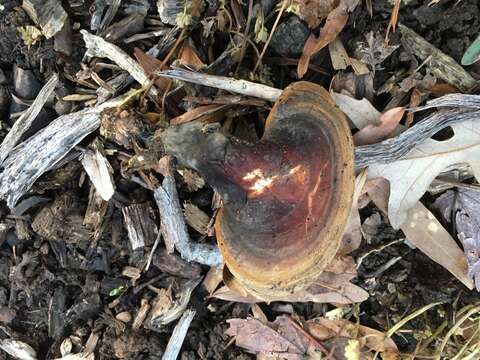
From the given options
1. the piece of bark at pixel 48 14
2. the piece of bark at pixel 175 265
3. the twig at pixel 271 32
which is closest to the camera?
the twig at pixel 271 32

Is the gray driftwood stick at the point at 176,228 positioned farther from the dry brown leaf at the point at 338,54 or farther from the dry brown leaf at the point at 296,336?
the dry brown leaf at the point at 338,54

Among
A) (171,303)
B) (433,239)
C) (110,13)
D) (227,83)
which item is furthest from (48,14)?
(433,239)

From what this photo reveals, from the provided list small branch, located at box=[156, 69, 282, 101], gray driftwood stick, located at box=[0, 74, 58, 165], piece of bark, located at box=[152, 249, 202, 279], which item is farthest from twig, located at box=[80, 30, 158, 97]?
piece of bark, located at box=[152, 249, 202, 279]

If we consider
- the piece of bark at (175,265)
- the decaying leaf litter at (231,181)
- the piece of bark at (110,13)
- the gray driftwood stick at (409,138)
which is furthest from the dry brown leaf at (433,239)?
the piece of bark at (110,13)

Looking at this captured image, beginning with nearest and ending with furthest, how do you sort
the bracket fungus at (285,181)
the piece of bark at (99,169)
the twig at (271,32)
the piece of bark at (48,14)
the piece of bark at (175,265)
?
the bracket fungus at (285,181) → the twig at (271,32) → the piece of bark at (48,14) → the piece of bark at (99,169) → the piece of bark at (175,265)

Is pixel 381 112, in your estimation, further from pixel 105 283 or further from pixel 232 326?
pixel 105 283

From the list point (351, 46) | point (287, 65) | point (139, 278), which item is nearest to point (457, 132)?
point (351, 46)

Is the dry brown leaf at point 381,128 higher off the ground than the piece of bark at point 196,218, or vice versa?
the dry brown leaf at point 381,128
